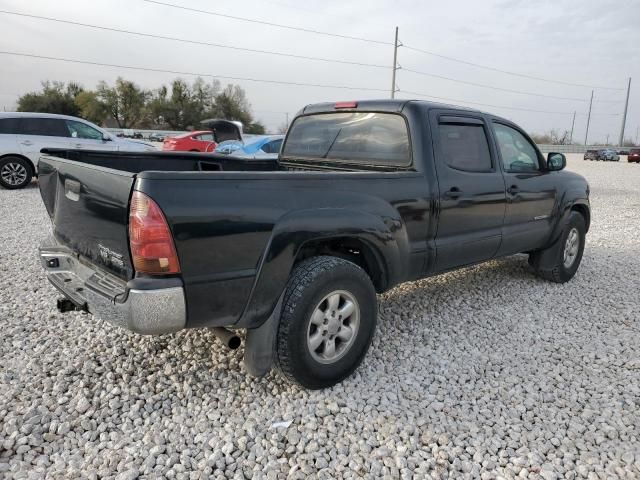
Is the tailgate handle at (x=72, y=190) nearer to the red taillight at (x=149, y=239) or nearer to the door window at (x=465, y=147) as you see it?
the red taillight at (x=149, y=239)

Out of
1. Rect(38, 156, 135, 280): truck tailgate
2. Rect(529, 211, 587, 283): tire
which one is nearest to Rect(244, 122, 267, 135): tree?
Rect(529, 211, 587, 283): tire

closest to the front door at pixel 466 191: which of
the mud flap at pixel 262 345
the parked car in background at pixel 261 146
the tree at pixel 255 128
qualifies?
the mud flap at pixel 262 345

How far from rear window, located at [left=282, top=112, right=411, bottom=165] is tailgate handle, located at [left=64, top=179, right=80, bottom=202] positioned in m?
2.05

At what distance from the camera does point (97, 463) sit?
89.7 inches

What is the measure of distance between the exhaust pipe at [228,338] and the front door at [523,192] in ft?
8.89

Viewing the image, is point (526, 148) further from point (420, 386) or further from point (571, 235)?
point (420, 386)

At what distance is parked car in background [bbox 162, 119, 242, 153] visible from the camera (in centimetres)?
1370

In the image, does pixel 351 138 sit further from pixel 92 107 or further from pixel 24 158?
pixel 92 107

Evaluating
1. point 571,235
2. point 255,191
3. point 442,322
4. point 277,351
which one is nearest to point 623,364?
point 442,322

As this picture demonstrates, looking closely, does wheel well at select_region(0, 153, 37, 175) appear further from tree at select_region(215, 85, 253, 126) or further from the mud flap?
tree at select_region(215, 85, 253, 126)

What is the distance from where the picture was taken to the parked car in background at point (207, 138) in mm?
13703

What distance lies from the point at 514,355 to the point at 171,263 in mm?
2613

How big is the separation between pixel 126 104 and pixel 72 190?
60.1 meters

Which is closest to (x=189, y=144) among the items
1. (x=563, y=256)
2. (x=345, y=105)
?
(x=345, y=105)
